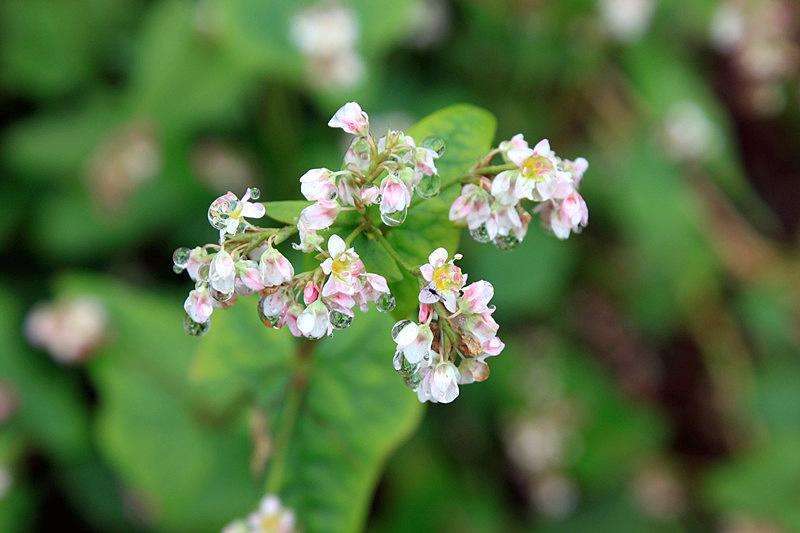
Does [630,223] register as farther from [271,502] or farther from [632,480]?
[271,502]

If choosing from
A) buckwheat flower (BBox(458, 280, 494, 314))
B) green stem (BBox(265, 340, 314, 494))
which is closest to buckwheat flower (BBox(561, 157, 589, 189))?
buckwheat flower (BBox(458, 280, 494, 314))

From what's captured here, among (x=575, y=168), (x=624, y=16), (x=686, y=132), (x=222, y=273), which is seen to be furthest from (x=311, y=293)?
(x=686, y=132)

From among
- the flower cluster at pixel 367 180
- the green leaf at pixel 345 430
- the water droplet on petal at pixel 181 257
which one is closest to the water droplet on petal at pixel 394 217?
the flower cluster at pixel 367 180

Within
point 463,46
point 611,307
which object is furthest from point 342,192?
point 611,307

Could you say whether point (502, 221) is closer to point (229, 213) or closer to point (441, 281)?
point (441, 281)

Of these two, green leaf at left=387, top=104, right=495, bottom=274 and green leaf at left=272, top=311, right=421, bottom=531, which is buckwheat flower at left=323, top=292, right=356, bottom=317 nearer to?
green leaf at left=387, top=104, right=495, bottom=274
